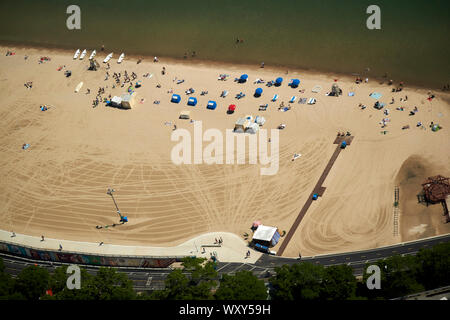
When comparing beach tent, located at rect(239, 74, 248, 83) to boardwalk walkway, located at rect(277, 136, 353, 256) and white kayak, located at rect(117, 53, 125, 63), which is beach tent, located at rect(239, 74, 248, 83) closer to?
boardwalk walkway, located at rect(277, 136, 353, 256)

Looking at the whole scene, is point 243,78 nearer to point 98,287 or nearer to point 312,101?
point 312,101

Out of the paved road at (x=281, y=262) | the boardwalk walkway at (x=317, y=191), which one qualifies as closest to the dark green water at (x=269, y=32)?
the boardwalk walkway at (x=317, y=191)

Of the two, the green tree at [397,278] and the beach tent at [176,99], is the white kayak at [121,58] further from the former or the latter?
the green tree at [397,278]

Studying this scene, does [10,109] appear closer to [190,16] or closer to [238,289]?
[190,16]

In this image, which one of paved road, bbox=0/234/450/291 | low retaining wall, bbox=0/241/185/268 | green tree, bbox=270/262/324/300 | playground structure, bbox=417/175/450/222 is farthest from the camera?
playground structure, bbox=417/175/450/222

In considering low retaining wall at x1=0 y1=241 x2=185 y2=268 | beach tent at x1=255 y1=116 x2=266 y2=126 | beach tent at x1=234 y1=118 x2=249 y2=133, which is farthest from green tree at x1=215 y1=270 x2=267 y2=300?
beach tent at x1=255 y1=116 x2=266 y2=126

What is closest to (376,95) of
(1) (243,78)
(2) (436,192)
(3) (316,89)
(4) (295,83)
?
(3) (316,89)
